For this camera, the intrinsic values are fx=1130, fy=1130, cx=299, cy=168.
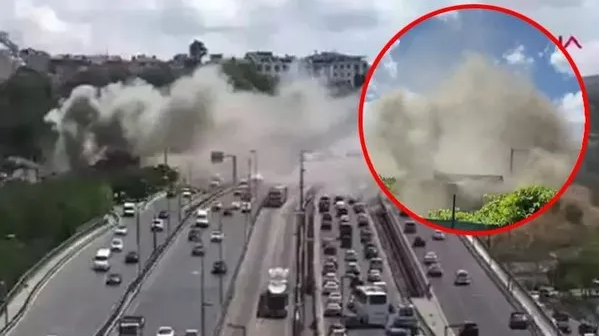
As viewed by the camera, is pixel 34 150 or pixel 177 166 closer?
pixel 177 166

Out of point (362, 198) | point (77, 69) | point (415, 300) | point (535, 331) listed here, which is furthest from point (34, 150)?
point (535, 331)

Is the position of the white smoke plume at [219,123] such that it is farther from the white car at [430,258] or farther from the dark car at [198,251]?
the white car at [430,258]

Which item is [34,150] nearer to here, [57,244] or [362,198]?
[57,244]

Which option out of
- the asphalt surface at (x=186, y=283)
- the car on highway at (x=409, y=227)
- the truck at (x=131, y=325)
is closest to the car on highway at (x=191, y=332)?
the asphalt surface at (x=186, y=283)

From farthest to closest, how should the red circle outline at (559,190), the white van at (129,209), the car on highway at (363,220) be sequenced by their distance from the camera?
the white van at (129,209), the car on highway at (363,220), the red circle outline at (559,190)

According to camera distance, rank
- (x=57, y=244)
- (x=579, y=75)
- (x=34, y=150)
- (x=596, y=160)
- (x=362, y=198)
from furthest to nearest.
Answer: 1. (x=34, y=150)
2. (x=57, y=244)
3. (x=362, y=198)
4. (x=596, y=160)
5. (x=579, y=75)
